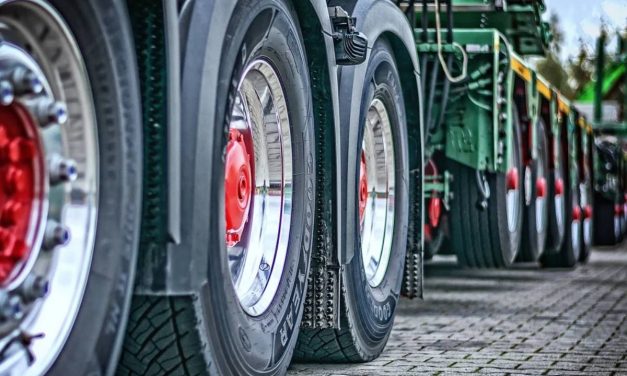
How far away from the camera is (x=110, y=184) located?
279 cm

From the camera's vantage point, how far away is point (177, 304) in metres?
3.06

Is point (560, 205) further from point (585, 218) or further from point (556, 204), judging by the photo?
point (585, 218)

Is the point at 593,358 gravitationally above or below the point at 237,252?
below

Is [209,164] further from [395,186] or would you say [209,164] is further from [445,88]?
[445,88]

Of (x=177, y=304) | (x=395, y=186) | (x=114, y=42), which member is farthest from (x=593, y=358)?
(x=114, y=42)

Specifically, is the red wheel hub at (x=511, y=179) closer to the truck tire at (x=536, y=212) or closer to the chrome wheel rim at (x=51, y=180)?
the truck tire at (x=536, y=212)

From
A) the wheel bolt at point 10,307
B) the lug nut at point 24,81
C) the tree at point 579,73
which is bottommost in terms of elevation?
the wheel bolt at point 10,307

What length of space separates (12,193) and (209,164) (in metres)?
0.65

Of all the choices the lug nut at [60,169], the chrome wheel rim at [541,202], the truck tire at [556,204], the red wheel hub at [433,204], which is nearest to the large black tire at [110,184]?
the lug nut at [60,169]

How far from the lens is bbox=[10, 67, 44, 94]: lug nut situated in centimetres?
250

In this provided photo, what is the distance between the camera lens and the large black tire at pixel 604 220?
51.6ft

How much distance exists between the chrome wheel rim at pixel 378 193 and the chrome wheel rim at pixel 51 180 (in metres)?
2.59

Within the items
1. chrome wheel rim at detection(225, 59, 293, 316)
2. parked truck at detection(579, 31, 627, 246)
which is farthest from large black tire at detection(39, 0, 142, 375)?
parked truck at detection(579, 31, 627, 246)

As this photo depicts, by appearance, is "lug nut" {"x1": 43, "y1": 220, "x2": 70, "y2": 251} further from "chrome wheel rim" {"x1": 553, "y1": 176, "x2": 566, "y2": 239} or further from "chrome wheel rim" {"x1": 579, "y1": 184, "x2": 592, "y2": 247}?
"chrome wheel rim" {"x1": 579, "y1": 184, "x2": 592, "y2": 247}
